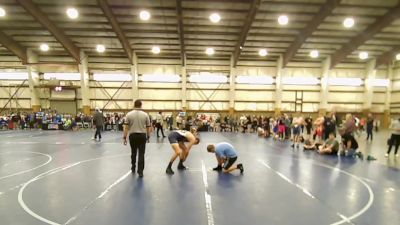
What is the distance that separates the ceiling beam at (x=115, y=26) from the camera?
17783 mm

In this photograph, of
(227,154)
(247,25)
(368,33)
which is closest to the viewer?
(227,154)

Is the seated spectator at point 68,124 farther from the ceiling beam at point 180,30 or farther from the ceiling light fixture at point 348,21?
the ceiling light fixture at point 348,21

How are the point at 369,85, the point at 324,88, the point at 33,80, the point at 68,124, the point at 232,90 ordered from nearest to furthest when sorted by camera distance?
the point at 68,124
the point at 33,80
the point at 324,88
the point at 232,90
the point at 369,85

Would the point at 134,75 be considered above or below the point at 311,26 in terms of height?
below

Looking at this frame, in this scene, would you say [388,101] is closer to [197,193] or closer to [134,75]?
[134,75]

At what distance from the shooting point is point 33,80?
26094mm

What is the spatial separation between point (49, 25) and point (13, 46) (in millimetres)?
6308

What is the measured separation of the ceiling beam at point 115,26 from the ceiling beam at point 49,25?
188 inches

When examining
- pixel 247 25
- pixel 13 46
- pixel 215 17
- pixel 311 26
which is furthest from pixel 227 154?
pixel 13 46

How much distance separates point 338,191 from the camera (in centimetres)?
576

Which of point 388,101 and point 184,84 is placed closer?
point 184,84

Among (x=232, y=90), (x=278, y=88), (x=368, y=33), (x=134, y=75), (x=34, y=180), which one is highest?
(x=368, y=33)

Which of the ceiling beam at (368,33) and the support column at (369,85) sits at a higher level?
Answer: the ceiling beam at (368,33)

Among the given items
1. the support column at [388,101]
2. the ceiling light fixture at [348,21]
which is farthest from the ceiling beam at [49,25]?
the support column at [388,101]
